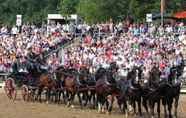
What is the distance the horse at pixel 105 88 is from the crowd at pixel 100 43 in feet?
10.9

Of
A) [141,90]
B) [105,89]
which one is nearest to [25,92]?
[105,89]

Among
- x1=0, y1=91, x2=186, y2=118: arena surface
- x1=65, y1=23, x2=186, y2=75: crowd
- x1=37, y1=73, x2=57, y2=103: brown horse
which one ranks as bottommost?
x1=0, y1=91, x2=186, y2=118: arena surface

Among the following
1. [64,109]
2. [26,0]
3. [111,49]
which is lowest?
[64,109]

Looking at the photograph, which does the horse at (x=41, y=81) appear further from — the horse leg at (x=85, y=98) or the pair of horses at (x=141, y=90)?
the pair of horses at (x=141, y=90)

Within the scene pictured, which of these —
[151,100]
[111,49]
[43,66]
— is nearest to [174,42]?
[111,49]

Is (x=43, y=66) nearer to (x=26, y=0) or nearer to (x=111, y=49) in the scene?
(x=111, y=49)

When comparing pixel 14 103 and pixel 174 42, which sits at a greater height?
pixel 174 42

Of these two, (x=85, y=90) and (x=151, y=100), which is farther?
(x=85, y=90)

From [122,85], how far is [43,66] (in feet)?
21.0

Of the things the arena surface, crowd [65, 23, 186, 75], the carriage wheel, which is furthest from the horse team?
crowd [65, 23, 186, 75]

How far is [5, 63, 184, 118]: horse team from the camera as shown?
18.8m

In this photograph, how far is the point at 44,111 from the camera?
69.6 ft

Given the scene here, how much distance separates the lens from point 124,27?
34.9 metres

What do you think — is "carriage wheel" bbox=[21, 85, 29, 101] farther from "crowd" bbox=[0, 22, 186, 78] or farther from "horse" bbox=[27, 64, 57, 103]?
"crowd" bbox=[0, 22, 186, 78]
